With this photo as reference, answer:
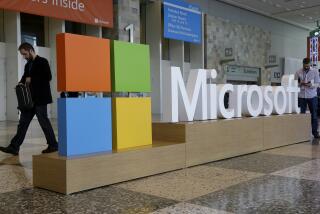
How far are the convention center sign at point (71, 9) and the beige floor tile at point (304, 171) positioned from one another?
379 inches

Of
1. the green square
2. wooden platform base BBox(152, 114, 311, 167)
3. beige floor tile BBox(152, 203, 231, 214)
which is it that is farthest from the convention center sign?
beige floor tile BBox(152, 203, 231, 214)

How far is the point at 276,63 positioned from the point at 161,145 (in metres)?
21.5

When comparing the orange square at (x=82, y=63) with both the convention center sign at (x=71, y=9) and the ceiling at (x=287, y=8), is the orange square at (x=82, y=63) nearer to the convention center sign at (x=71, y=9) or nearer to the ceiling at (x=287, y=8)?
the convention center sign at (x=71, y=9)

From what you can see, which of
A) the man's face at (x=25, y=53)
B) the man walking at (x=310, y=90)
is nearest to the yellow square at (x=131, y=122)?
the man's face at (x=25, y=53)

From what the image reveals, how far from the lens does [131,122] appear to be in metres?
3.73

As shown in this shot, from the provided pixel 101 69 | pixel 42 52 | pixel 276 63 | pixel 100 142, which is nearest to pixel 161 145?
pixel 100 142

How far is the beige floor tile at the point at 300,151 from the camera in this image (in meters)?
4.93

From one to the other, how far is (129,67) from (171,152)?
0.97 metres

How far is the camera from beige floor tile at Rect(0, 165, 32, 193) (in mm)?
3211

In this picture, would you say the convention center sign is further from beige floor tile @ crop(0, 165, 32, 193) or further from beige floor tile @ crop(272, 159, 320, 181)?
beige floor tile @ crop(272, 159, 320, 181)

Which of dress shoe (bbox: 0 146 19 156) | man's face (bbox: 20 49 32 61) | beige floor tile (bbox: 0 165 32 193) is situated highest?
man's face (bbox: 20 49 32 61)

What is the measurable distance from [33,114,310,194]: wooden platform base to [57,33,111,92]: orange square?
636 mm

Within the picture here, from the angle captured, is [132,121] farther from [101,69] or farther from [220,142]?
[220,142]

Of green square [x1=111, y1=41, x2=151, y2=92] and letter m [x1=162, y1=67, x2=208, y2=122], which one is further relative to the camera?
letter m [x1=162, y1=67, x2=208, y2=122]
